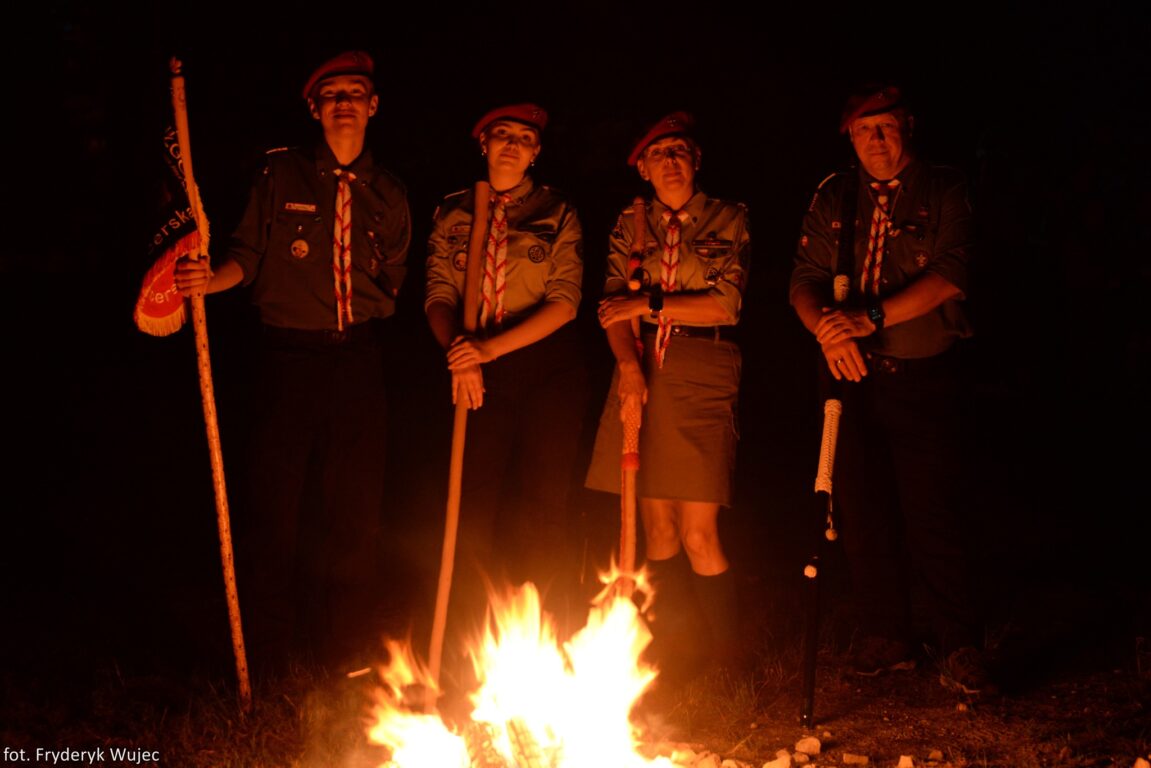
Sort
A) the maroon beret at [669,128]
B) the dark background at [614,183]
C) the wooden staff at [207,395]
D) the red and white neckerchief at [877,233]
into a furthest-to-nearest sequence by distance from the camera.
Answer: the dark background at [614,183] < the maroon beret at [669,128] < the red and white neckerchief at [877,233] < the wooden staff at [207,395]

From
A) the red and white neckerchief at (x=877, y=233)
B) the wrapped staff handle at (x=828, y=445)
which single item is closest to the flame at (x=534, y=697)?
the wrapped staff handle at (x=828, y=445)

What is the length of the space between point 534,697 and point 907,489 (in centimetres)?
205

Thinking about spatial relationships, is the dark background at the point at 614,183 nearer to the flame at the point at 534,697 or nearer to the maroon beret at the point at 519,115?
the flame at the point at 534,697

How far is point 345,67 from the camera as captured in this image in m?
4.83

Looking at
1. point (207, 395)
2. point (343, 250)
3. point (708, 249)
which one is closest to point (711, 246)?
point (708, 249)

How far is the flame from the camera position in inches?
155

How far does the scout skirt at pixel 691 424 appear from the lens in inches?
190

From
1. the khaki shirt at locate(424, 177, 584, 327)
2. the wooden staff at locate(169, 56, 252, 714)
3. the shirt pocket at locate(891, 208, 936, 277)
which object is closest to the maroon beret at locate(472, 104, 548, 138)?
the khaki shirt at locate(424, 177, 584, 327)

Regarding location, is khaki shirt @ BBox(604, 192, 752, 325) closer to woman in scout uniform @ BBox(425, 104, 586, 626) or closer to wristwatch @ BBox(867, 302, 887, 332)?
woman in scout uniform @ BBox(425, 104, 586, 626)

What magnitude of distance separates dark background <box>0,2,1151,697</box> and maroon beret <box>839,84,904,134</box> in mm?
3388

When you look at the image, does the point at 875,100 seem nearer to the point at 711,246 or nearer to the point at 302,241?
the point at 711,246

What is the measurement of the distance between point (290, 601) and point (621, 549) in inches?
64.0

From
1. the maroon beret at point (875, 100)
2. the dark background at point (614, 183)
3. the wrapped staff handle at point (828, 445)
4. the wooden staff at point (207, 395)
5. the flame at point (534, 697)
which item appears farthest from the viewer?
the dark background at point (614, 183)

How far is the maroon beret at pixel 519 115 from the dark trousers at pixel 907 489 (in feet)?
6.56
